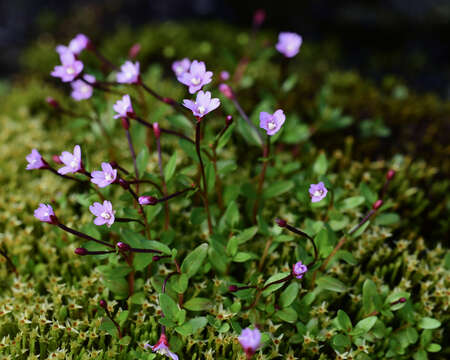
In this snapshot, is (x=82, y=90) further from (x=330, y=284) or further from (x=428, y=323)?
(x=428, y=323)

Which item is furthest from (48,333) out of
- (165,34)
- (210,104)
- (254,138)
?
(165,34)

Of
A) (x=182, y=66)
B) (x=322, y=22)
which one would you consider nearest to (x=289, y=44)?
(x=182, y=66)

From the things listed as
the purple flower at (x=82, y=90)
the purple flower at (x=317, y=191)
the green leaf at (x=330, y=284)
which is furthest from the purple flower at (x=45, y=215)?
the green leaf at (x=330, y=284)

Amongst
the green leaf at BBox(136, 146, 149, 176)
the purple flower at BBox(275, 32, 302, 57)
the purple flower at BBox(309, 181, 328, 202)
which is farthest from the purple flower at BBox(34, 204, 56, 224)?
the purple flower at BBox(275, 32, 302, 57)

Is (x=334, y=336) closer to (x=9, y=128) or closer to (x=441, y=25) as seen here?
(x=9, y=128)

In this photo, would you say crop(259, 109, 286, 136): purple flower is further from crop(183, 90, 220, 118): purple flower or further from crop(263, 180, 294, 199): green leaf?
crop(263, 180, 294, 199): green leaf

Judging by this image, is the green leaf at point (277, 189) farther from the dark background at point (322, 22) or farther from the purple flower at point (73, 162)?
the dark background at point (322, 22)
